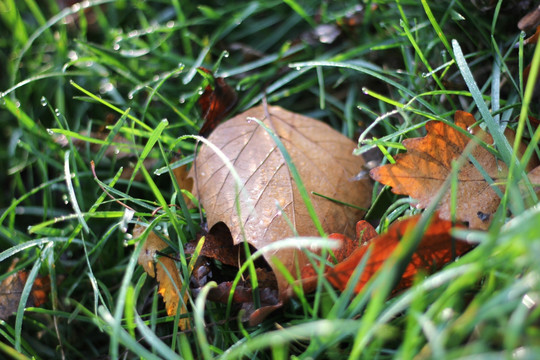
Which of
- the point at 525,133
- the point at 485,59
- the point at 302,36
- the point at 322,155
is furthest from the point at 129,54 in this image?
the point at 525,133

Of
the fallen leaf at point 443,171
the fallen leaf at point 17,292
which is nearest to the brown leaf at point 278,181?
the fallen leaf at point 443,171

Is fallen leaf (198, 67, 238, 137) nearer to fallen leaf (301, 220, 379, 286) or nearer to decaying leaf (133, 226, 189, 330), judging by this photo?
decaying leaf (133, 226, 189, 330)

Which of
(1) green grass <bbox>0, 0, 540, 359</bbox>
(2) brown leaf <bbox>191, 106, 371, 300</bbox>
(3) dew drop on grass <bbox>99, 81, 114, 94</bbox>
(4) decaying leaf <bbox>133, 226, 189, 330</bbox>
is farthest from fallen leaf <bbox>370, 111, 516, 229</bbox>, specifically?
(3) dew drop on grass <bbox>99, 81, 114, 94</bbox>

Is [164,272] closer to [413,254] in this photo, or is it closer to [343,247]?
[343,247]

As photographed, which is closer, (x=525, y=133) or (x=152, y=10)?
(x=525, y=133)

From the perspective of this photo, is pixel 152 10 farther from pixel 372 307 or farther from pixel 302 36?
pixel 372 307
